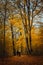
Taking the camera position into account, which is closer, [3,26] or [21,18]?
[21,18]

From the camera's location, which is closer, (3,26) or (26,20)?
(26,20)

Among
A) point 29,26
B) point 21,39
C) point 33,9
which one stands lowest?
point 21,39

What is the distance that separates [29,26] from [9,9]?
460 centimetres

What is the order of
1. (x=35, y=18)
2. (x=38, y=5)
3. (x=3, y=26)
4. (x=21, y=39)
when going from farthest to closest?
(x=3, y=26) → (x=21, y=39) → (x=35, y=18) → (x=38, y=5)

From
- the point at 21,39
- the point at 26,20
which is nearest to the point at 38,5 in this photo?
the point at 26,20

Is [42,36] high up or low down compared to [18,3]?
down

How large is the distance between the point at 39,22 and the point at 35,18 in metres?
1.92

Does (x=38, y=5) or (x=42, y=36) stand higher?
(x=38, y=5)

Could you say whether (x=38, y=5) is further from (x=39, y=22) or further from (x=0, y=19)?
(x=0, y=19)

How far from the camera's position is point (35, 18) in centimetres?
2884

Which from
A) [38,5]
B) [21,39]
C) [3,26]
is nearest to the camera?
[38,5]

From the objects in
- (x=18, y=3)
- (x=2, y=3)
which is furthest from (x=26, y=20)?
(x=2, y=3)

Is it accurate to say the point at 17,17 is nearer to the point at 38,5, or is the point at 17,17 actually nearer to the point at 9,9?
the point at 9,9

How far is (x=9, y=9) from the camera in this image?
29.7 metres
